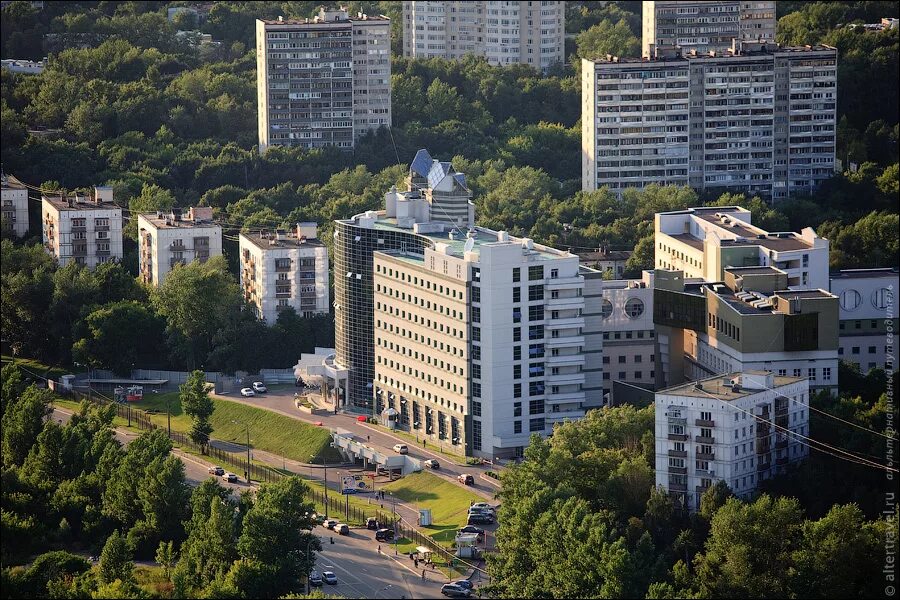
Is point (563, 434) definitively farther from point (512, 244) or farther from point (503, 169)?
point (503, 169)

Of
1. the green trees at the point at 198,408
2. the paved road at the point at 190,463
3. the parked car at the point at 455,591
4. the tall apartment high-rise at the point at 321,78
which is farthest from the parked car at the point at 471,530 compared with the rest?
the tall apartment high-rise at the point at 321,78

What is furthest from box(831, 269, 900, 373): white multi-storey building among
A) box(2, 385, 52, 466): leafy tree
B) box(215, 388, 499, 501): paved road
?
box(2, 385, 52, 466): leafy tree

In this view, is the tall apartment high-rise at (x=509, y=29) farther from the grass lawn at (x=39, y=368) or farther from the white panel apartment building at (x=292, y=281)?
the grass lawn at (x=39, y=368)

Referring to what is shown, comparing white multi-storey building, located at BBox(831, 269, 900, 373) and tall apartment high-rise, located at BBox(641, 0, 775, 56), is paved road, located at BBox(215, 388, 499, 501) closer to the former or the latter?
white multi-storey building, located at BBox(831, 269, 900, 373)

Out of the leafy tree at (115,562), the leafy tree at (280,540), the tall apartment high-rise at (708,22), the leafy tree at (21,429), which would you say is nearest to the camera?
the leafy tree at (280,540)

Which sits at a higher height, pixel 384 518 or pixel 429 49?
pixel 429 49

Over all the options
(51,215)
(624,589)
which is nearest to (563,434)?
A: (624,589)

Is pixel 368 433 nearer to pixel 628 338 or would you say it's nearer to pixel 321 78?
pixel 628 338
